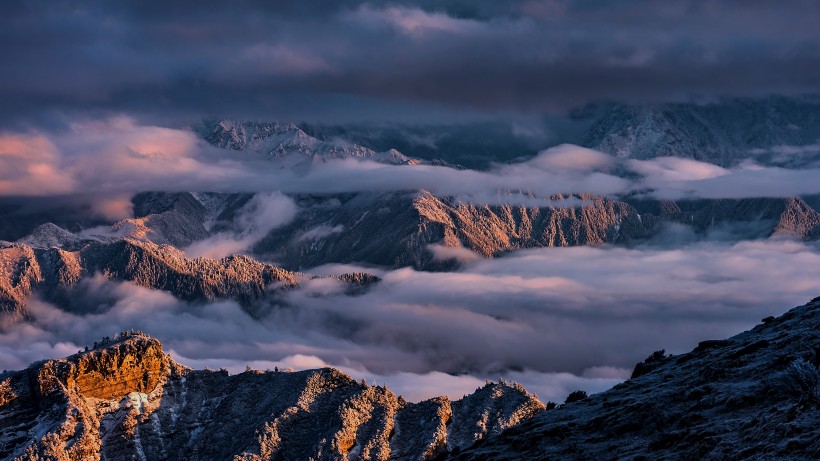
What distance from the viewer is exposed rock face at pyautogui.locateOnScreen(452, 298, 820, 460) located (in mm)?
71562

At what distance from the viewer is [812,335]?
3666 inches

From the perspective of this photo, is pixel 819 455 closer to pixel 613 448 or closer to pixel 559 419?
pixel 613 448

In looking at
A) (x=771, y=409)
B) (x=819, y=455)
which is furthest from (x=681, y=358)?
(x=819, y=455)

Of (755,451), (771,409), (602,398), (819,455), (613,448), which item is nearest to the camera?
(819,455)

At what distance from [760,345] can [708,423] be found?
20222 mm

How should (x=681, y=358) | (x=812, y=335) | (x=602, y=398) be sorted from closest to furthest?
(x=812, y=335) < (x=602, y=398) < (x=681, y=358)

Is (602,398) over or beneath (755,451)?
over

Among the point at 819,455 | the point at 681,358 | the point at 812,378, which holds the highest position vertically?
the point at 681,358

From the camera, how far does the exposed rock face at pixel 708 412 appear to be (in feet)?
235

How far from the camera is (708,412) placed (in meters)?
80.8

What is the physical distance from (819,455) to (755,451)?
214 inches

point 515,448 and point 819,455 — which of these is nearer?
point 819,455

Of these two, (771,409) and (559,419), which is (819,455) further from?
(559,419)

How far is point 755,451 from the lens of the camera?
2724 inches
